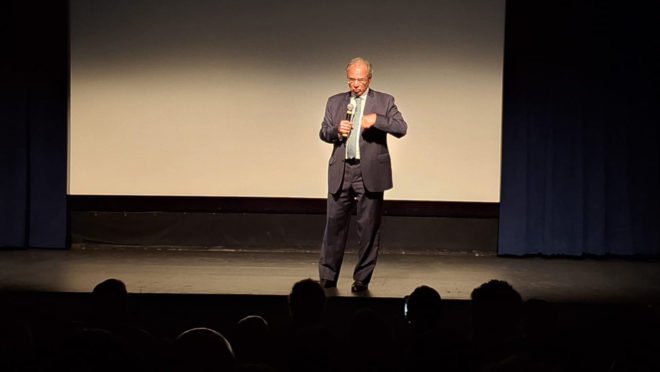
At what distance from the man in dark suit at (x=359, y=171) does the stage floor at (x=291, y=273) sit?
0.65ft

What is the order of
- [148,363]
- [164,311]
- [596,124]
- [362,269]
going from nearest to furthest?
[148,363], [164,311], [362,269], [596,124]

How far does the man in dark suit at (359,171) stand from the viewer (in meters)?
4.75

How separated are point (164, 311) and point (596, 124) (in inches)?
137

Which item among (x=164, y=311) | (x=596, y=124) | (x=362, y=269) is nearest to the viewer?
(x=164, y=311)

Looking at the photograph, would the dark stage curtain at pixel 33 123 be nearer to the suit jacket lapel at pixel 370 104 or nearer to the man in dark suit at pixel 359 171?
the man in dark suit at pixel 359 171

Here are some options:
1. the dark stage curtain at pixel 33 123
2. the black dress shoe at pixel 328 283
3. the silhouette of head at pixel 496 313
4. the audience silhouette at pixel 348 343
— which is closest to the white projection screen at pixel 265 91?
the dark stage curtain at pixel 33 123

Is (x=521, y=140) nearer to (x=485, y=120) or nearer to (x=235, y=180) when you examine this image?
(x=485, y=120)

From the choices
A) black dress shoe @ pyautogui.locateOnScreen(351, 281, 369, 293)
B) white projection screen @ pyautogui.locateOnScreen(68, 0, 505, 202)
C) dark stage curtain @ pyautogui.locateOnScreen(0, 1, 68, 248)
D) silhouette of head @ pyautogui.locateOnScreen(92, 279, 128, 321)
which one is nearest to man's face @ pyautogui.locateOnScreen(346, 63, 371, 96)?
black dress shoe @ pyautogui.locateOnScreen(351, 281, 369, 293)

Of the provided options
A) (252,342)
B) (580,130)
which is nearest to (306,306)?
(252,342)

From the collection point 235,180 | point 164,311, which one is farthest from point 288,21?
point 164,311

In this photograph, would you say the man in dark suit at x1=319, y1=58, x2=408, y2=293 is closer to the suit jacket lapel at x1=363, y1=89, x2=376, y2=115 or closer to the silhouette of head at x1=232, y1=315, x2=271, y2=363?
the suit jacket lapel at x1=363, y1=89, x2=376, y2=115

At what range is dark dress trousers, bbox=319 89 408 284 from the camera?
4.76m

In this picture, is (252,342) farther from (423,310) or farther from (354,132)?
(354,132)

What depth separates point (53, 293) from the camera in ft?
15.1
